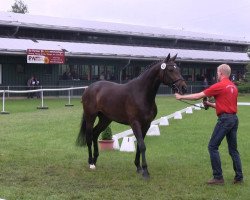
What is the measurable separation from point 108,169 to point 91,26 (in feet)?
112

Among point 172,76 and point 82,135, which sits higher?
point 172,76

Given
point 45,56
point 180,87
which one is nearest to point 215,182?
point 180,87

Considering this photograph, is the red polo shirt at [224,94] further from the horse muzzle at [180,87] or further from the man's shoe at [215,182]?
the man's shoe at [215,182]

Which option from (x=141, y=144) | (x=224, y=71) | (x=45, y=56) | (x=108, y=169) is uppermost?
(x=224, y=71)

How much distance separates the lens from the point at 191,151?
10.9 meters

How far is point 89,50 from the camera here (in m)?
37.2

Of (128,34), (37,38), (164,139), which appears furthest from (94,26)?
(164,139)

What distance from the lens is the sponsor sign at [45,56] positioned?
3278 cm

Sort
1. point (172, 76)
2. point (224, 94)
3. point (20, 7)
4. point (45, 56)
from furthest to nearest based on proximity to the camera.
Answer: point (20, 7) < point (45, 56) < point (172, 76) < point (224, 94)

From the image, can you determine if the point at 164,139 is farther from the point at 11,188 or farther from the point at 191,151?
the point at 11,188

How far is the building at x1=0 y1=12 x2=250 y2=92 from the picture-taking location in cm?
3475

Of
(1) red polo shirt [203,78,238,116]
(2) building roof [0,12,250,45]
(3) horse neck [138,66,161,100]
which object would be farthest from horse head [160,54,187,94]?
(2) building roof [0,12,250,45]

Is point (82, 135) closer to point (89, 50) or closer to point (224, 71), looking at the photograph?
point (224, 71)

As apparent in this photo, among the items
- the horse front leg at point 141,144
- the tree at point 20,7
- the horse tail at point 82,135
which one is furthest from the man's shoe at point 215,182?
the tree at point 20,7
